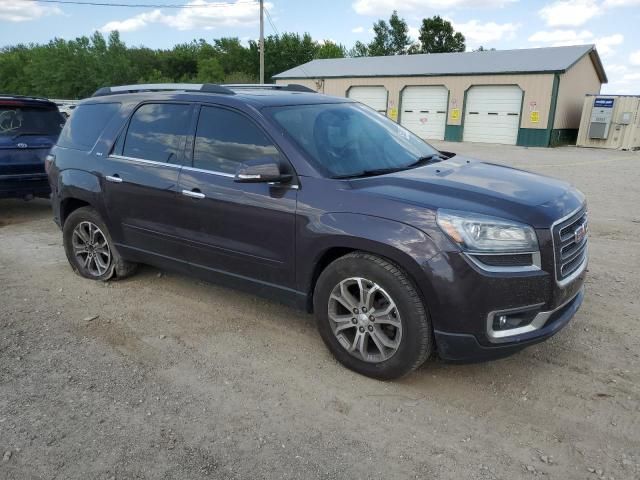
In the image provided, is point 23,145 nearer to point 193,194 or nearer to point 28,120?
point 28,120

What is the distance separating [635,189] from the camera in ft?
37.5

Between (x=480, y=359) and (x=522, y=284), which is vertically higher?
(x=522, y=284)

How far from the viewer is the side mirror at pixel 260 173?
3518mm

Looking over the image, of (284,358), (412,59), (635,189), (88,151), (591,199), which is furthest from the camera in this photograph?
(412,59)

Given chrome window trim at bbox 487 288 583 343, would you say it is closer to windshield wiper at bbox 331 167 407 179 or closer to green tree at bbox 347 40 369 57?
windshield wiper at bbox 331 167 407 179

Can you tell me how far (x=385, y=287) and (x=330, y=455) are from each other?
1.03 metres

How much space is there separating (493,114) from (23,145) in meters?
23.4

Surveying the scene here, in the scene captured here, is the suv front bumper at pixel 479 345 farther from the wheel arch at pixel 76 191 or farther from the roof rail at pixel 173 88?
the wheel arch at pixel 76 191

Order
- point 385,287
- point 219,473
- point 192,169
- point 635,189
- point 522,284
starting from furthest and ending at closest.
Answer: point 635,189
point 192,169
point 385,287
point 522,284
point 219,473

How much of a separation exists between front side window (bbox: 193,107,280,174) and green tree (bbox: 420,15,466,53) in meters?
65.0

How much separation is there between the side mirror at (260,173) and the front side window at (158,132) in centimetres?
101

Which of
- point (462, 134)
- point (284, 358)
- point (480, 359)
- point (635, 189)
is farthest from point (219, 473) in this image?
point (462, 134)

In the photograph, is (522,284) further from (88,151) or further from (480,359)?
(88,151)

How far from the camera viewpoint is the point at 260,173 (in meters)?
3.52
